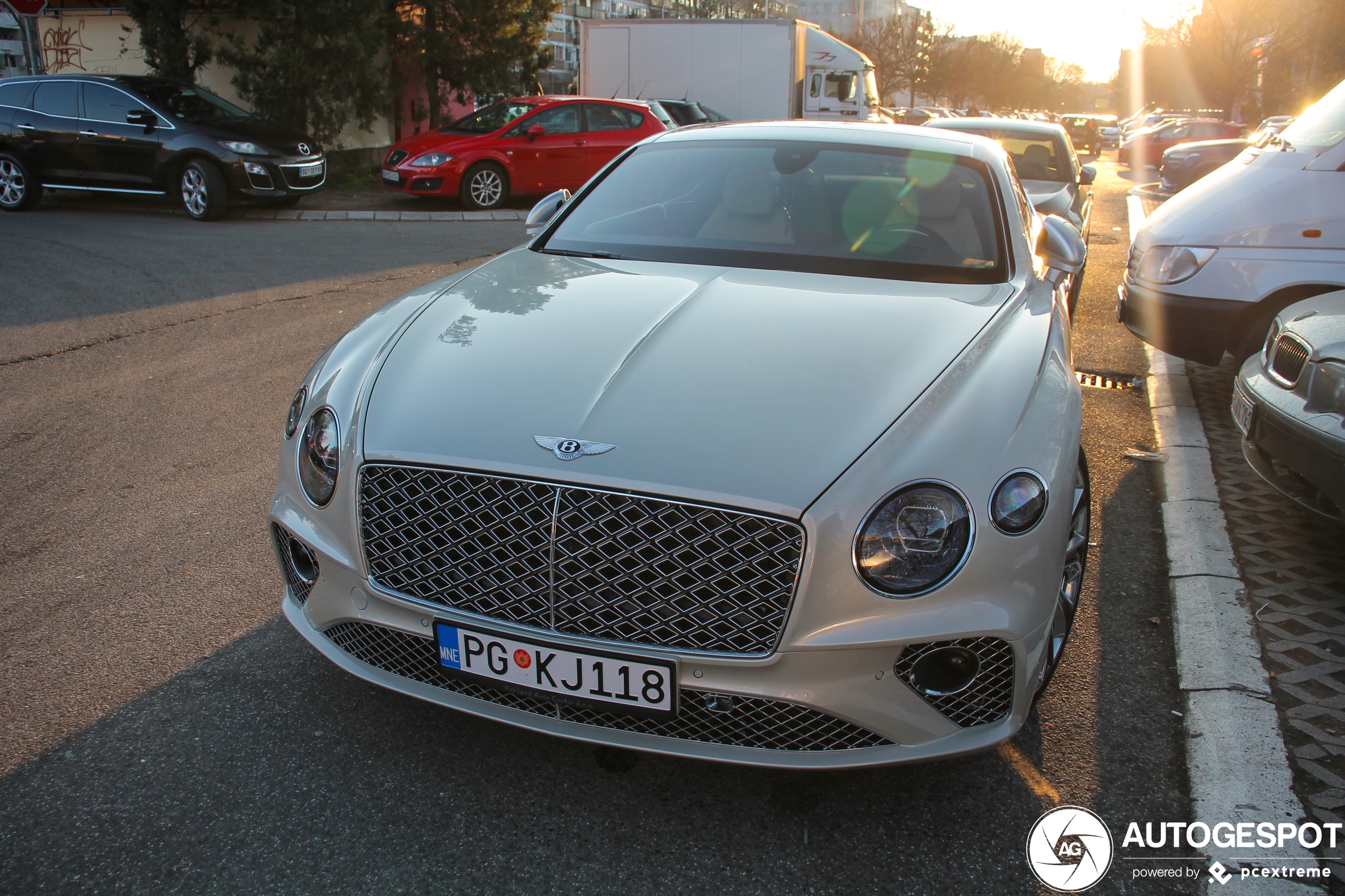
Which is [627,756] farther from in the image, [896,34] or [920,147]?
[896,34]

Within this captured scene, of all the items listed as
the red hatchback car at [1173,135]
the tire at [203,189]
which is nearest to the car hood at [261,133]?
the tire at [203,189]

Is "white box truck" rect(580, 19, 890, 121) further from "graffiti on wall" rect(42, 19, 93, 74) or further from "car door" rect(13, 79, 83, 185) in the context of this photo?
"car door" rect(13, 79, 83, 185)

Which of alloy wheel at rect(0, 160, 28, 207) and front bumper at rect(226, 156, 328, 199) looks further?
alloy wheel at rect(0, 160, 28, 207)

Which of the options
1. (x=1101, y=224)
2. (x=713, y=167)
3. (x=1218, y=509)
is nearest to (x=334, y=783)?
(x=713, y=167)

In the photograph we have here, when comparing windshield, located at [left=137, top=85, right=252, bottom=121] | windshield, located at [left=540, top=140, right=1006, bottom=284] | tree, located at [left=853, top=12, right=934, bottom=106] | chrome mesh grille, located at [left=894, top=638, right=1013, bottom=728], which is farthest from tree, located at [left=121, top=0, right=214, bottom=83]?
tree, located at [left=853, top=12, right=934, bottom=106]

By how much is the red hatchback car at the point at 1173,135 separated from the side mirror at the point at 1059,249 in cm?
Result: 2895

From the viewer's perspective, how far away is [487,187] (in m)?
14.4

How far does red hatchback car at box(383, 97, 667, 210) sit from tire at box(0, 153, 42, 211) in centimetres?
438

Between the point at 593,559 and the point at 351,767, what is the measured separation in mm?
924

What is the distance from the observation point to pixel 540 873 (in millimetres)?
2172

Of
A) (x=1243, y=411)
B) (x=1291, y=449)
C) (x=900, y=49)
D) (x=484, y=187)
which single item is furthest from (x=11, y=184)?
(x=900, y=49)

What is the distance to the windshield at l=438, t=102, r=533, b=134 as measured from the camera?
14.7 meters

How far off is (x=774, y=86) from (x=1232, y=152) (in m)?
10.1

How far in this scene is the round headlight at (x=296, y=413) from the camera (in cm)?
270
